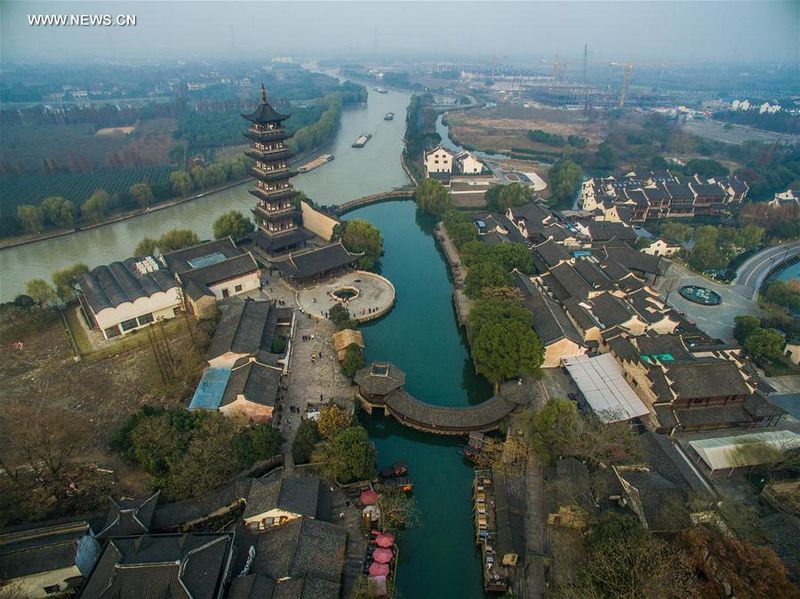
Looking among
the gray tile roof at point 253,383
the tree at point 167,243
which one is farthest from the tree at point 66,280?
the gray tile roof at point 253,383

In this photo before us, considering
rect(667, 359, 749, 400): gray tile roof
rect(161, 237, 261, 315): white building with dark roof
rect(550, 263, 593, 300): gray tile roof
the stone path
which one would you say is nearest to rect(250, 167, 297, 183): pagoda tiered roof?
rect(161, 237, 261, 315): white building with dark roof

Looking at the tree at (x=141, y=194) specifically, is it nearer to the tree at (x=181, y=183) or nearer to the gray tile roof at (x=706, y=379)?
the tree at (x=181, y=183)

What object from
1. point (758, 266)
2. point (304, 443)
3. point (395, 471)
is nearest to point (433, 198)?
point (758, 266)

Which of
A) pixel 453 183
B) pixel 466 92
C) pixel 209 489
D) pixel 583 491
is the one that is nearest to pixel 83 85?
pixel 466 92

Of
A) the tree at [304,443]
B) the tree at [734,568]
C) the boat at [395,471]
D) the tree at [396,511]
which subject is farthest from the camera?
the boat at [395,471]

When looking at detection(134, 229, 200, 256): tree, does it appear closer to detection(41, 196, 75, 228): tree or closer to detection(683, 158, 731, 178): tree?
detection(41, 196, 75, 228): tree

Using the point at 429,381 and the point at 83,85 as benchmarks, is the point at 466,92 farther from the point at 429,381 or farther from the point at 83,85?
the point at 429,381
